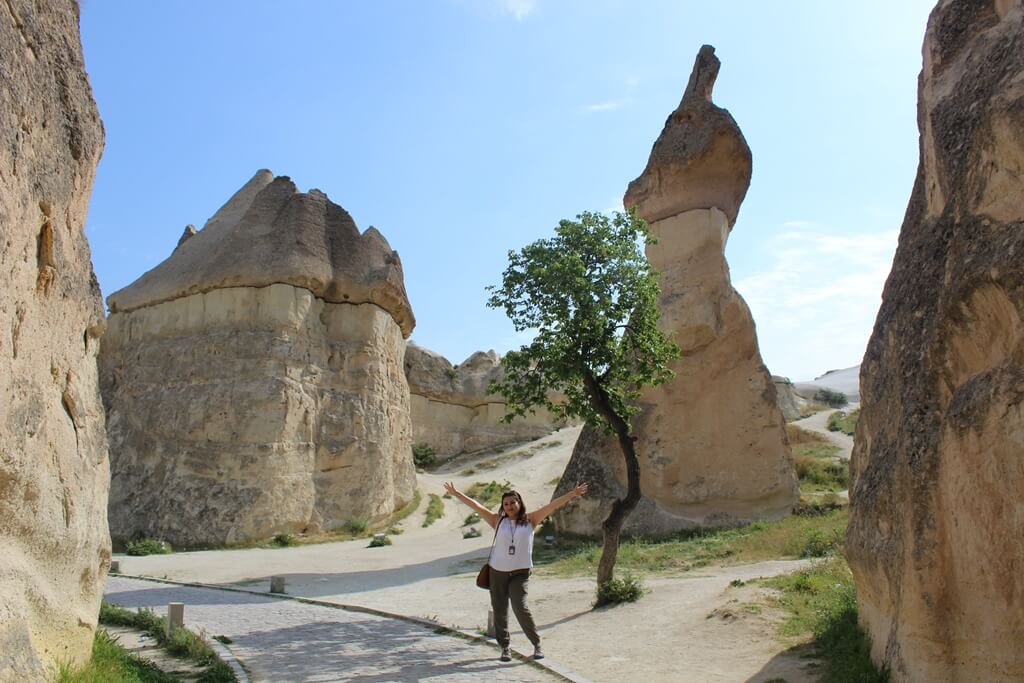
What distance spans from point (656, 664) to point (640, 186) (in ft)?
40.7

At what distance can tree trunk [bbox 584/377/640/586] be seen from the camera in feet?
30.8

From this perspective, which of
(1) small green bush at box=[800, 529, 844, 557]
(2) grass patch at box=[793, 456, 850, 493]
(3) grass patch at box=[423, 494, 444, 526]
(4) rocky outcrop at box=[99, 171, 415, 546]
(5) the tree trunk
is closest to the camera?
(5) the tree trunk

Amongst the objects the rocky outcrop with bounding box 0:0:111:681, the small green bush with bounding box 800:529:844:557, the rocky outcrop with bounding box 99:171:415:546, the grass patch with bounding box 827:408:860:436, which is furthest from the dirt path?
the rocky outcrop with bounding box 0:0:111:681

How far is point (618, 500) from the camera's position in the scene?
970cm

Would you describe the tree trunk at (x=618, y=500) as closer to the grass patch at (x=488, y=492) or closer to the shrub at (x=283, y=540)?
the shrub at (x=283, y=540)

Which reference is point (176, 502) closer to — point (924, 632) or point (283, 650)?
point (283, 650)

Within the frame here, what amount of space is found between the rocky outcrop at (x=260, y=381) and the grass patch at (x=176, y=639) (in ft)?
24.6

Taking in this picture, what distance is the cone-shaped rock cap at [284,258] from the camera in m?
17.7

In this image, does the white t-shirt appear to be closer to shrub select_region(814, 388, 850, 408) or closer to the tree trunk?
the tree trunk

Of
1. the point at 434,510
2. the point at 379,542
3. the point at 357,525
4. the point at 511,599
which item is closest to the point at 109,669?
the point at 511,599

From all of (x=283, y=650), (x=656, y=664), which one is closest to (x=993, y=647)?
(x=656, y=664)

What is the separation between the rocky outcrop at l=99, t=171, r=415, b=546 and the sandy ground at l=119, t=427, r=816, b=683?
1.21m

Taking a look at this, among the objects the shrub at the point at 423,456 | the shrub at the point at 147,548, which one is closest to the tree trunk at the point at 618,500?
the shrub at the point at 147,548

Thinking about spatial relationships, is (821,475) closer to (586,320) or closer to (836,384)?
(586,320)
